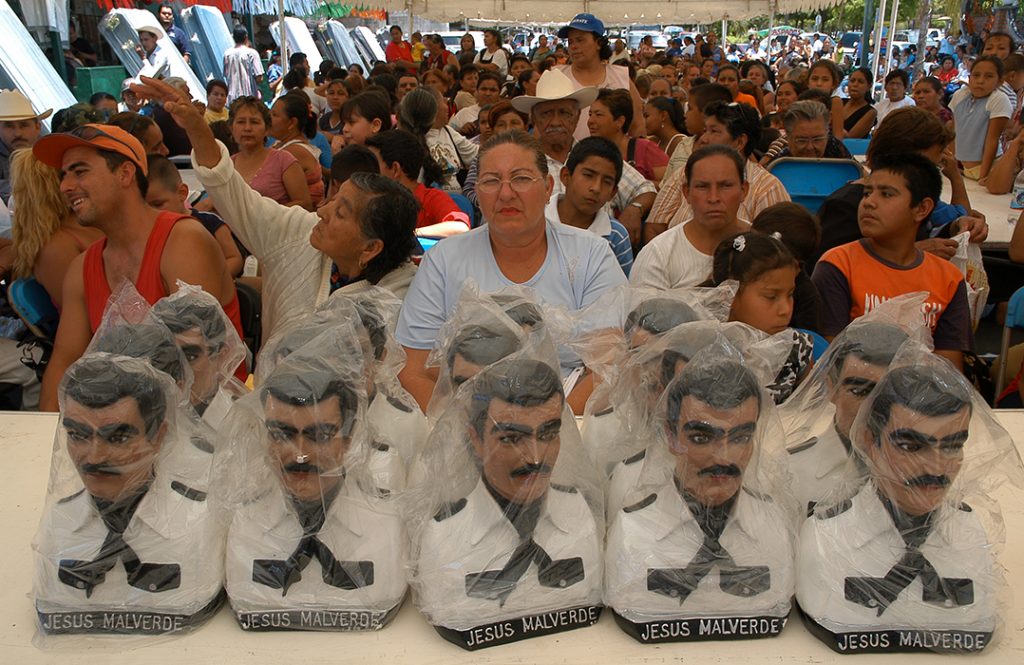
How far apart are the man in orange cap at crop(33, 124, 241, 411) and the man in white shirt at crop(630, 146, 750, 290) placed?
1494 mm

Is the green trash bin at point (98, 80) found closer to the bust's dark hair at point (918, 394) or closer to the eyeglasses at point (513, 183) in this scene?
the eyeglasses at point (513, 183)

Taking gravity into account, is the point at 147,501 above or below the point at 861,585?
above

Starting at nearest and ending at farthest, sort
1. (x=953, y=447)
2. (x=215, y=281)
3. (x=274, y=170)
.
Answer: (x=953, y=447), (x=215, y=281), (x=274, y=170)

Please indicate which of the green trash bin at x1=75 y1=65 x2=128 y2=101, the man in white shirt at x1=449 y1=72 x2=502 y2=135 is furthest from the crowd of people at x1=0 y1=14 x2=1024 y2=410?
the green trash bin at x1=75 y1=65 x2=128 y2=101

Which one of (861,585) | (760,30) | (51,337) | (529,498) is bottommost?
(760,30)

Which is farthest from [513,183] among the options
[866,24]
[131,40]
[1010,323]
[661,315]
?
[866,24]

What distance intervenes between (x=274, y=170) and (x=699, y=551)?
387cm

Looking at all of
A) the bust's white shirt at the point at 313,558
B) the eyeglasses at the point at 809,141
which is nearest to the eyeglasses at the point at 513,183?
the bust's white shirt at the point at 313,558

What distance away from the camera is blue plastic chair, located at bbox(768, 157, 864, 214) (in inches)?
176

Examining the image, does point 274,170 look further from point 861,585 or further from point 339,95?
point 861,585

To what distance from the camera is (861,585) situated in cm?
135

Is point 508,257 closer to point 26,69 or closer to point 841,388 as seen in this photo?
point 841,388

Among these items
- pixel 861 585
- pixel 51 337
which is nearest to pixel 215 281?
pixel 51 337

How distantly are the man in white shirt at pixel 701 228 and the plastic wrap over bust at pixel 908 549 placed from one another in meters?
1.71
